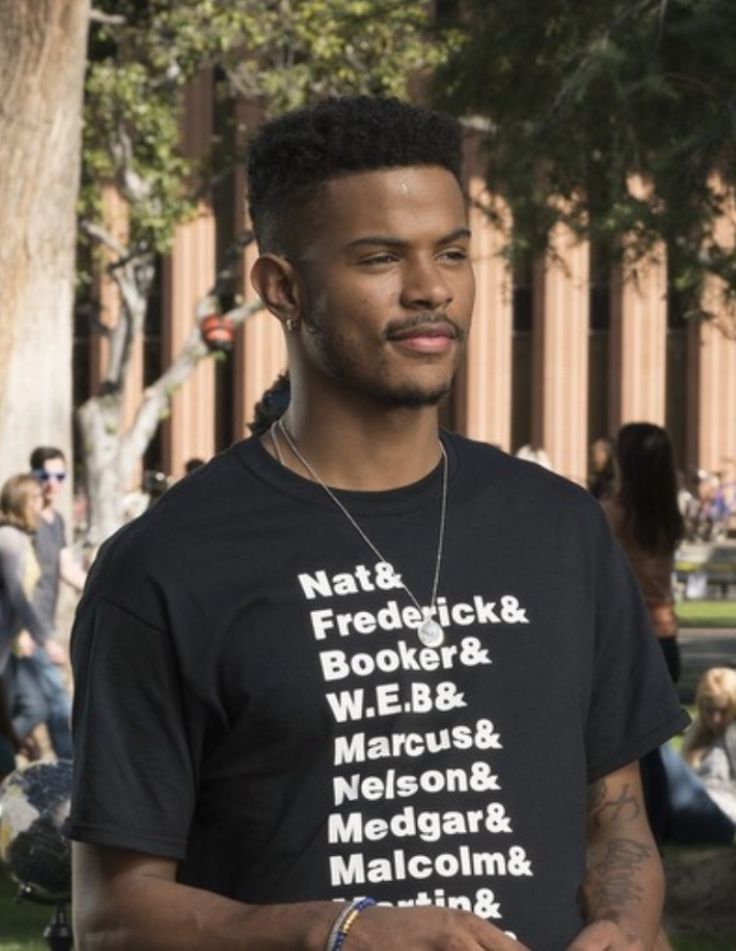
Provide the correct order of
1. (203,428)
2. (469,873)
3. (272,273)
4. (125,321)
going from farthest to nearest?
(203,428) → (125,321) → (272,273) → (469,873)

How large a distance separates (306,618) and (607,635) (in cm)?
40

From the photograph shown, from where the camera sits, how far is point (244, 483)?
2934mm

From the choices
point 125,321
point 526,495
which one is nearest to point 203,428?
point 125,321

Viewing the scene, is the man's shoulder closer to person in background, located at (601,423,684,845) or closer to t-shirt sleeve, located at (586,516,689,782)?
t-shirt sleeve, located at (586,516,689,782)

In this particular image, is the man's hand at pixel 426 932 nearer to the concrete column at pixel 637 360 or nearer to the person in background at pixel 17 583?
the person in background at pixel 17 583

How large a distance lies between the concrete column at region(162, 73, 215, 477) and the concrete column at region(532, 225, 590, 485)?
694 centimetres

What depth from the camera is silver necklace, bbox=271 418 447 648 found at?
2826mm

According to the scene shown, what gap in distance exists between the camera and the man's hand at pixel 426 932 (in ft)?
8.54

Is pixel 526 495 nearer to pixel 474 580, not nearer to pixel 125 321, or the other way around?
pixel 474 580

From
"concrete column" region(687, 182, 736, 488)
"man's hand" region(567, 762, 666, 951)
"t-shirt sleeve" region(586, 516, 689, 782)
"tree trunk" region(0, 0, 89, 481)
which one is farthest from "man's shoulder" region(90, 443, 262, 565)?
"concrete column" region(687, 182, 736, 488)

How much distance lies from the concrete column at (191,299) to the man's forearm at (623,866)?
52846 millimetres

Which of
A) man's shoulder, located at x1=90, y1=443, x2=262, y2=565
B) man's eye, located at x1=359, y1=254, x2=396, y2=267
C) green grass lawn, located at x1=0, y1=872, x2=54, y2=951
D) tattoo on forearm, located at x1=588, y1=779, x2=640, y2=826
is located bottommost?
green grass lawn, located at x1=0, y1=872, x2=54, y2=951

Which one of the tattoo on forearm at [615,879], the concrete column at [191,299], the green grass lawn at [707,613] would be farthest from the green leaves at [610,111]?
the concrete column at [191,299]

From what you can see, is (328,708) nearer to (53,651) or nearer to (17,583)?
(17,583)
